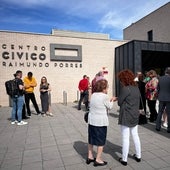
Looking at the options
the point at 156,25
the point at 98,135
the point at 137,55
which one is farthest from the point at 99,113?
the point at 156,25

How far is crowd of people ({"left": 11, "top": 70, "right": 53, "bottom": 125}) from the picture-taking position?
6.69 meters

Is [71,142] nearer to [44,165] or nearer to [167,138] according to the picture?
[44,165]

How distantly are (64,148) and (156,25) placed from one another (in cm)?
1631

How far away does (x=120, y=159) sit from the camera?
3.59 meters

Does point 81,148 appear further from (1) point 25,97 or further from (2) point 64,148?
(1) point 25,97

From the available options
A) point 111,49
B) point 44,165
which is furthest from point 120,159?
point 111,49

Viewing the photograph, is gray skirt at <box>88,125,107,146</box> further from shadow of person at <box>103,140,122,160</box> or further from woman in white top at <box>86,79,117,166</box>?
shadow of person at <box>103,140,122,160</box>

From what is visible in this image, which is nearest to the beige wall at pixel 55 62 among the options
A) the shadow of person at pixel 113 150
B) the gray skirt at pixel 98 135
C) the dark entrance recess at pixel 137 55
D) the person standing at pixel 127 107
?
the dark entrance recess at pixel 137 55

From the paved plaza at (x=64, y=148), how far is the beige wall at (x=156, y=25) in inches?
498

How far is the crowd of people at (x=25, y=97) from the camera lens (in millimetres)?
6688

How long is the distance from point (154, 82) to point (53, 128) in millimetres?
3642

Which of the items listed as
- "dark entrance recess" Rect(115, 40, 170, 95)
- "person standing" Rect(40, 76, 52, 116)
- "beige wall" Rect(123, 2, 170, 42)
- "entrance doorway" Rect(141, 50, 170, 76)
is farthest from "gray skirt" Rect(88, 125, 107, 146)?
"beige wall" Rect(123, 2, 170, 42)

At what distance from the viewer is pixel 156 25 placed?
17.5 metres

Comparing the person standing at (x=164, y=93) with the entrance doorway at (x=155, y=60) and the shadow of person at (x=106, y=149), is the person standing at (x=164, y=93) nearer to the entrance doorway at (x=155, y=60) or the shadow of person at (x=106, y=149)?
the shadow of person at (x=106, y=149)
